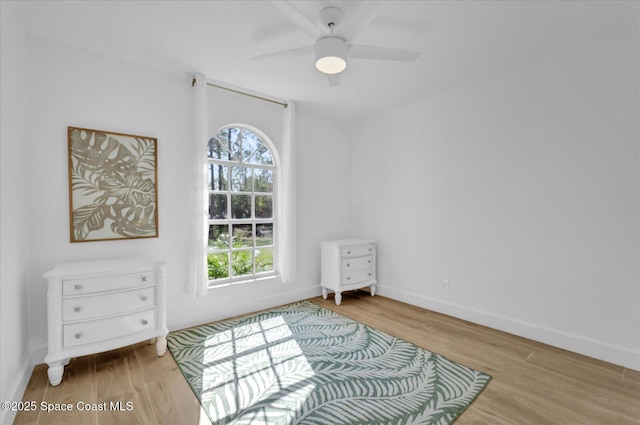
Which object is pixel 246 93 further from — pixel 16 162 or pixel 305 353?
pixel 305 353

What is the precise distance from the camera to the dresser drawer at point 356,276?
378 cm

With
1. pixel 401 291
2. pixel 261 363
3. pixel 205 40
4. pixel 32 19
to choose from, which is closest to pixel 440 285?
pixel 401 291

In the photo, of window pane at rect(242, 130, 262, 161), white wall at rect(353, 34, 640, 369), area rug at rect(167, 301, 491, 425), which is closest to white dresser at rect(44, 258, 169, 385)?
area rug at rect(167, 301, 491, 425)

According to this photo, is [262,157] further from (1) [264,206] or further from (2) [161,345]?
(2) [161,345]

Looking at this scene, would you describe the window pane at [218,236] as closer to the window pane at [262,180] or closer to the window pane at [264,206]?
the window pane at [264,206]

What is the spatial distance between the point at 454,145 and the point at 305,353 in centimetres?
267

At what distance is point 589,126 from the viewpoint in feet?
8.00

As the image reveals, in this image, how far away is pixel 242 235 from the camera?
138 inches

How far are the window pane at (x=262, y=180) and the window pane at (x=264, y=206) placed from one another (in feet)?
0.29

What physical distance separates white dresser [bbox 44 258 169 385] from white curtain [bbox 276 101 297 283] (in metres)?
1.52

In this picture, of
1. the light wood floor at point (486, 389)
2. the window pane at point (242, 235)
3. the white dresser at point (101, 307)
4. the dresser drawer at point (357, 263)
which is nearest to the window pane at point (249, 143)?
the window pane at point (242, 235)

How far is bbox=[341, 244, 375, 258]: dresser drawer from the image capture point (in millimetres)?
3775

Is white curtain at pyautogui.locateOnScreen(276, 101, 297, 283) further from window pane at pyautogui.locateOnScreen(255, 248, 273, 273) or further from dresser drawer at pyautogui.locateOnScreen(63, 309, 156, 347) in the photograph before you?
dresser drawer at pyautogui.locateOnScreen(63, 309, 156, 347)

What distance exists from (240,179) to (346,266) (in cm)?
170
